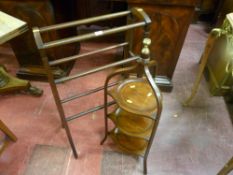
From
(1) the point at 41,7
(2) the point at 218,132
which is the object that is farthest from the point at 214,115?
(1) the point at 41,7

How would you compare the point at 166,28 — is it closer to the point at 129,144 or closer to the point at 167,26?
the point at 167,26

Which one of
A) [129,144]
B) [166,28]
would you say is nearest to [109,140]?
[129,144]

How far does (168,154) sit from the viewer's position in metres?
1.26

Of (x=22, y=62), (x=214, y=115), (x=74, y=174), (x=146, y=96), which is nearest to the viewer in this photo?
(x=146, y=96)

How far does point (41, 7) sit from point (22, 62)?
0.57m

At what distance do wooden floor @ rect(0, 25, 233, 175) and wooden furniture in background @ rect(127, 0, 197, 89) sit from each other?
1.24 feet

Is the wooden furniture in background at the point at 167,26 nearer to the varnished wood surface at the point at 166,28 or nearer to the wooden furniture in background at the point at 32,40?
the varnished wood surface at the point at 166,28

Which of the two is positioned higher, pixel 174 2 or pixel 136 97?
pixel 174 2

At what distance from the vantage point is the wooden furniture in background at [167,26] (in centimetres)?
118

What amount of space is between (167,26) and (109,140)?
87 cm

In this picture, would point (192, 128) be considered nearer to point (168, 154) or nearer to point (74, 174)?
point (168, 154)

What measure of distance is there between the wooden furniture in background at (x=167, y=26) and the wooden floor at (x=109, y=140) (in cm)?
38

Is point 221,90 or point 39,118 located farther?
point 221,90

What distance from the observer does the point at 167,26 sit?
1283 mm
